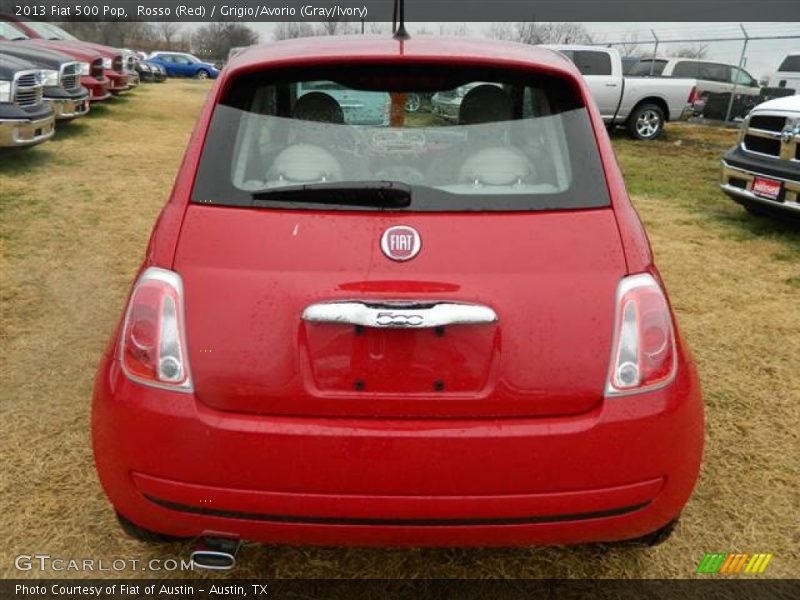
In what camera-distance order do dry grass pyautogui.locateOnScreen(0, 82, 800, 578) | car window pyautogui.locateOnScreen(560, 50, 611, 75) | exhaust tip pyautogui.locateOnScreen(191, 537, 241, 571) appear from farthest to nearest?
car window pyautogui.locateOnScreen(560, 50, 611, 75)
dry grass pyautogui.locateOnScreen(0, 82, 800, 578)
exhaust tip pyautogui.locateOnScreen(191, 537, 241, 571)

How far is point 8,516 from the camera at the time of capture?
2.37 metres

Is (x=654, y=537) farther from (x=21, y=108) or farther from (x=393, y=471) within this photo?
(x=21, y=108)

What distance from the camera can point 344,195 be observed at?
1.77 meters

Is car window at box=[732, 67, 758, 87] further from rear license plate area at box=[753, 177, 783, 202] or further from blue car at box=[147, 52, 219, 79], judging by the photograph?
blue car at box=[147, 52, 219, 79]

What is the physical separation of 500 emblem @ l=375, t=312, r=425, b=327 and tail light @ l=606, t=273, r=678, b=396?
0.51m

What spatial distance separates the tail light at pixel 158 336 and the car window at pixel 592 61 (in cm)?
1393

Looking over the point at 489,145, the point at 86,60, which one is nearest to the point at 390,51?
the point at 489,145

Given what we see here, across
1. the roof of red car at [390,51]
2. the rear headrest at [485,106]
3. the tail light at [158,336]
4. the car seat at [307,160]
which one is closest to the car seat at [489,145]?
the rear headrest at [485,106]

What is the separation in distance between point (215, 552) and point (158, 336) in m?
0.58

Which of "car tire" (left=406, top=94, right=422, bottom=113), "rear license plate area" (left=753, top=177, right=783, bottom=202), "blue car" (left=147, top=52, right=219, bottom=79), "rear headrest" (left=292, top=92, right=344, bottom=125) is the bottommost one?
"blue car" (left=147, top=52, right=219, bottom=79)

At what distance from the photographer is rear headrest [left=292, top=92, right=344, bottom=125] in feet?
6.88

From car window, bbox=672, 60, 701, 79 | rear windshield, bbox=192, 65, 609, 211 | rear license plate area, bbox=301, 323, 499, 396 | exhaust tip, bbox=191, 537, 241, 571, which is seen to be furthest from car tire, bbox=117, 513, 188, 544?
car window, bbox=672, 60, 701, 79

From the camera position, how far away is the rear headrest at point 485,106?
2.04 metres

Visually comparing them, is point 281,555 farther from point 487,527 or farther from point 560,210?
point 560,210
